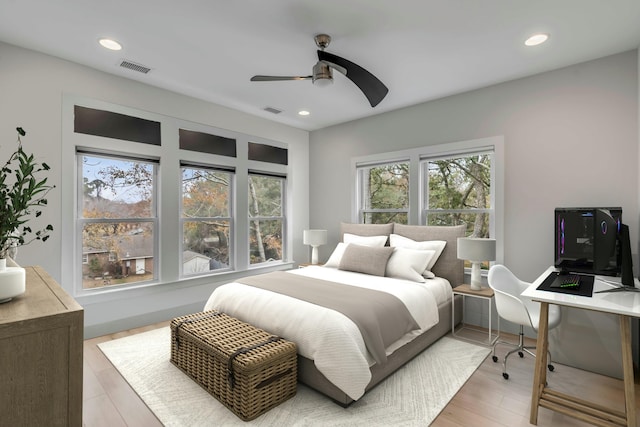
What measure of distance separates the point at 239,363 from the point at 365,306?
1014 mm

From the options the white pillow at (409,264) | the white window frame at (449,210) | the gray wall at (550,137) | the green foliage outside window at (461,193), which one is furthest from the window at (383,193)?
the white pillow at (409,264)

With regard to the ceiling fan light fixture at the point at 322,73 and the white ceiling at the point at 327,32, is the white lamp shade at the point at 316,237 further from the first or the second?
the ceiling fan light fixture at the point at 322,73

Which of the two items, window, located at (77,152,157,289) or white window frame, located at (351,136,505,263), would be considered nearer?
window, located at (77,152,157,289)

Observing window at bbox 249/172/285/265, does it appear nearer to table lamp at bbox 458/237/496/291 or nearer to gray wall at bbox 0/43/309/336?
gray wall at bbox 0/43/309/336

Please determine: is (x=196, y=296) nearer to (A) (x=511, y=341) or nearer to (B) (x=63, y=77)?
(B) (x=63, y=77)

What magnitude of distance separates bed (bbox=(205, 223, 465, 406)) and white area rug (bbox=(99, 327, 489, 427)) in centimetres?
9

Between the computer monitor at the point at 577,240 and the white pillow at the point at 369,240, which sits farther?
the white pillow at the point at 369,240

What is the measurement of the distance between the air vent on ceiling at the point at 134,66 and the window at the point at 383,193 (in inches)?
121

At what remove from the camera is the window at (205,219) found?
419 cm

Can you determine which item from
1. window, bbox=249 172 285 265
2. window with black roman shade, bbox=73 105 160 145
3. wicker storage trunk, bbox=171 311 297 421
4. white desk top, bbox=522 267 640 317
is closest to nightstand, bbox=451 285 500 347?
white desk top, bbox=522 267 640 317

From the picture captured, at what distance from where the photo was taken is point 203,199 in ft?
14.3

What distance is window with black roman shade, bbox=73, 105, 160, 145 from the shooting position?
331cm

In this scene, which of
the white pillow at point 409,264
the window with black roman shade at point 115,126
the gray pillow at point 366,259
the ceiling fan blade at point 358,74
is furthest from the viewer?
the gray pillow at point 366,259

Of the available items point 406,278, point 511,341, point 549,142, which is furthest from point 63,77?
point 511,341
